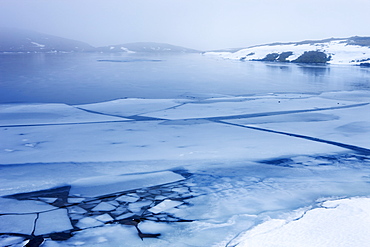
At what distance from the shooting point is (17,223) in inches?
118

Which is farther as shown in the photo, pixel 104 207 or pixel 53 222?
pixel 104 207

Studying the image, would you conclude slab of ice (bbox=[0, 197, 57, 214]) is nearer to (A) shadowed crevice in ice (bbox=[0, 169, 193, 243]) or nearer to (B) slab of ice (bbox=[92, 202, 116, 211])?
(A) shadowed crevice in ice (bbox=[0, 169, 193, 243])

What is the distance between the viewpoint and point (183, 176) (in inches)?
167

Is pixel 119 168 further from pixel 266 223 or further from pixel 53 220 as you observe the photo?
pixel 266 223

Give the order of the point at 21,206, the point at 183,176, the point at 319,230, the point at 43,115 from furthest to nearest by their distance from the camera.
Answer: the point at 43,115 < the point at 183,176 < the point at 21,206 < the point at 319,230

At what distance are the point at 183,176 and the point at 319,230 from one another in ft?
6.21

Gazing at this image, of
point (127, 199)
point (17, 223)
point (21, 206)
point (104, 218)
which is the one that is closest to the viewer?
point (17, 223)

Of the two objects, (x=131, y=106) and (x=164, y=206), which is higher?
(x=131, y=106)

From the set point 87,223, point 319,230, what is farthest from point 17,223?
point 319,230

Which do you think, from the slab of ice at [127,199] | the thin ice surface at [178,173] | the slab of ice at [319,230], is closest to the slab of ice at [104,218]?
the thin ice surface at [178,173]

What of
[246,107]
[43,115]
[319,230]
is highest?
[43,115]

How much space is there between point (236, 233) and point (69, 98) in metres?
9.01

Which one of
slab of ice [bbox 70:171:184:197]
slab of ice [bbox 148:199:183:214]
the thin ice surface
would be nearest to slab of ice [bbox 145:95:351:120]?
the thin ice surface

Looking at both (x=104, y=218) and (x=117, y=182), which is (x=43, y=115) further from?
(x=104, y=218)
